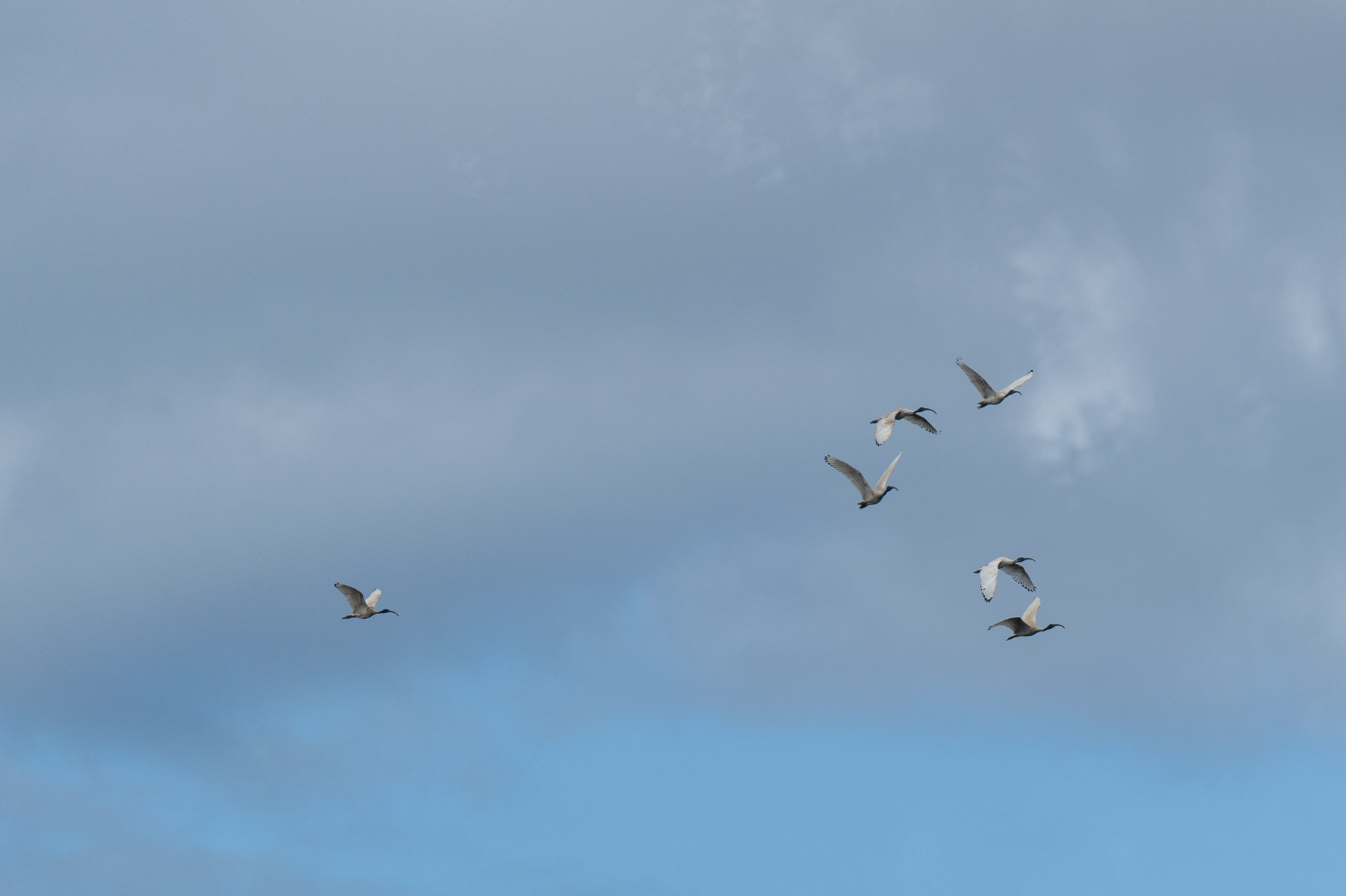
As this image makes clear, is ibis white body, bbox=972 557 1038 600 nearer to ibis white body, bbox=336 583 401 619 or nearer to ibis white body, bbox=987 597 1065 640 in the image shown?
ibis white body, bbox=987 597 1065 640

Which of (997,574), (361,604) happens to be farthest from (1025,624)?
(361,604)

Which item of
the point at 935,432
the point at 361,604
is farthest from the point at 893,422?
the point at 361,604

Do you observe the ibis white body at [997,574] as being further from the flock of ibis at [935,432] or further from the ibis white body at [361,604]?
the ibis white body at [361,604]

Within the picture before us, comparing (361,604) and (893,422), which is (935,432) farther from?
(361,604)

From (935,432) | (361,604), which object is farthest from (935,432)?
(361,604)

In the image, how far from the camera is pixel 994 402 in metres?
126

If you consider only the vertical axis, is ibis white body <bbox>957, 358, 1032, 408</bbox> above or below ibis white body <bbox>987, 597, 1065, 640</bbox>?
above

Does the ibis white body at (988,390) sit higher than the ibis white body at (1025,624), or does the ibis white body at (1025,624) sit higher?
the ibis white body at (988,390)

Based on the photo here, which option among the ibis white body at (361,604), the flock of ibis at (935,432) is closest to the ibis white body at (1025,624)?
the flock of ibis at (935,432)

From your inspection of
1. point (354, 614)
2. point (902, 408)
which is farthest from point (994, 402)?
point (354, 614)

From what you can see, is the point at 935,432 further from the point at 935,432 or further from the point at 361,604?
the point at 361,604

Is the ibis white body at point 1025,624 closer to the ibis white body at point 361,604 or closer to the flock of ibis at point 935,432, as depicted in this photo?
the flock of ibis at point 935,432

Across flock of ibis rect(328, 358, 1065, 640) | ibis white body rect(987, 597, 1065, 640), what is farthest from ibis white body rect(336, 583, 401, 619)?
ibis white body rect(987, 597, 1065, 640)

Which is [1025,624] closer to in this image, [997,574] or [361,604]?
[997,574]
